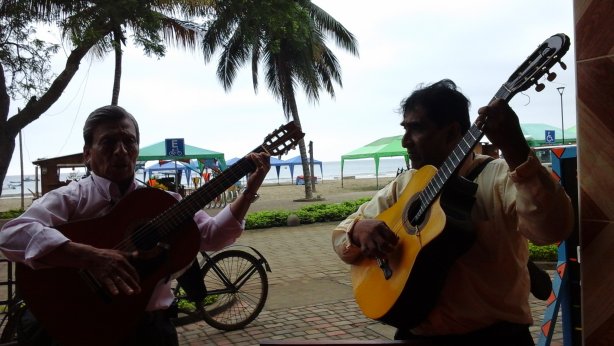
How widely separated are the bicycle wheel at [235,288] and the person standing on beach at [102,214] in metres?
3.24

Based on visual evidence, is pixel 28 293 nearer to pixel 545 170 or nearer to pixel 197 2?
pixel 545 170

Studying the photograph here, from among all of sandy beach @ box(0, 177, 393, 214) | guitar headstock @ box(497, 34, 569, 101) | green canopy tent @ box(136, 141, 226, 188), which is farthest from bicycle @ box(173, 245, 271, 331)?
green canopy tent @ box(136, 141, 226, 188)

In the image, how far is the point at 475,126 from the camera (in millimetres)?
1628

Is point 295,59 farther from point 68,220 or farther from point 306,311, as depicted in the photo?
point 68,220

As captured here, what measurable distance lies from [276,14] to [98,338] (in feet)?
24.6

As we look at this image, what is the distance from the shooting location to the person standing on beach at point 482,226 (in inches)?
59.1

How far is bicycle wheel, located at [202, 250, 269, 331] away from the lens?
554cm

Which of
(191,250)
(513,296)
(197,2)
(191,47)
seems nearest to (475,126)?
(513,296)

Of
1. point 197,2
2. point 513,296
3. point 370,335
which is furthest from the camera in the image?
point 197,2

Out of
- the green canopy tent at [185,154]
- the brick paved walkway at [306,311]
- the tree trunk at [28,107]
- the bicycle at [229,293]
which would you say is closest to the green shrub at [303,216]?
the brick paved walkway at [306,311]

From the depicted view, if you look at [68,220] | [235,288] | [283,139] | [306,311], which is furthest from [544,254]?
[68,220]

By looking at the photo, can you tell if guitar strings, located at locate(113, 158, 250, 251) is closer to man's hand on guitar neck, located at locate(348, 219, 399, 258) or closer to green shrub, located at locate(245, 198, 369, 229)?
man's hand on guitar neck, located at locate(348, 219, 399, 258)

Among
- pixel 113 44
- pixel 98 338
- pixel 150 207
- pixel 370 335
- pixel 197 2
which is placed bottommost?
pixel 370 335

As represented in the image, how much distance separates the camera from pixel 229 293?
18.7ft
